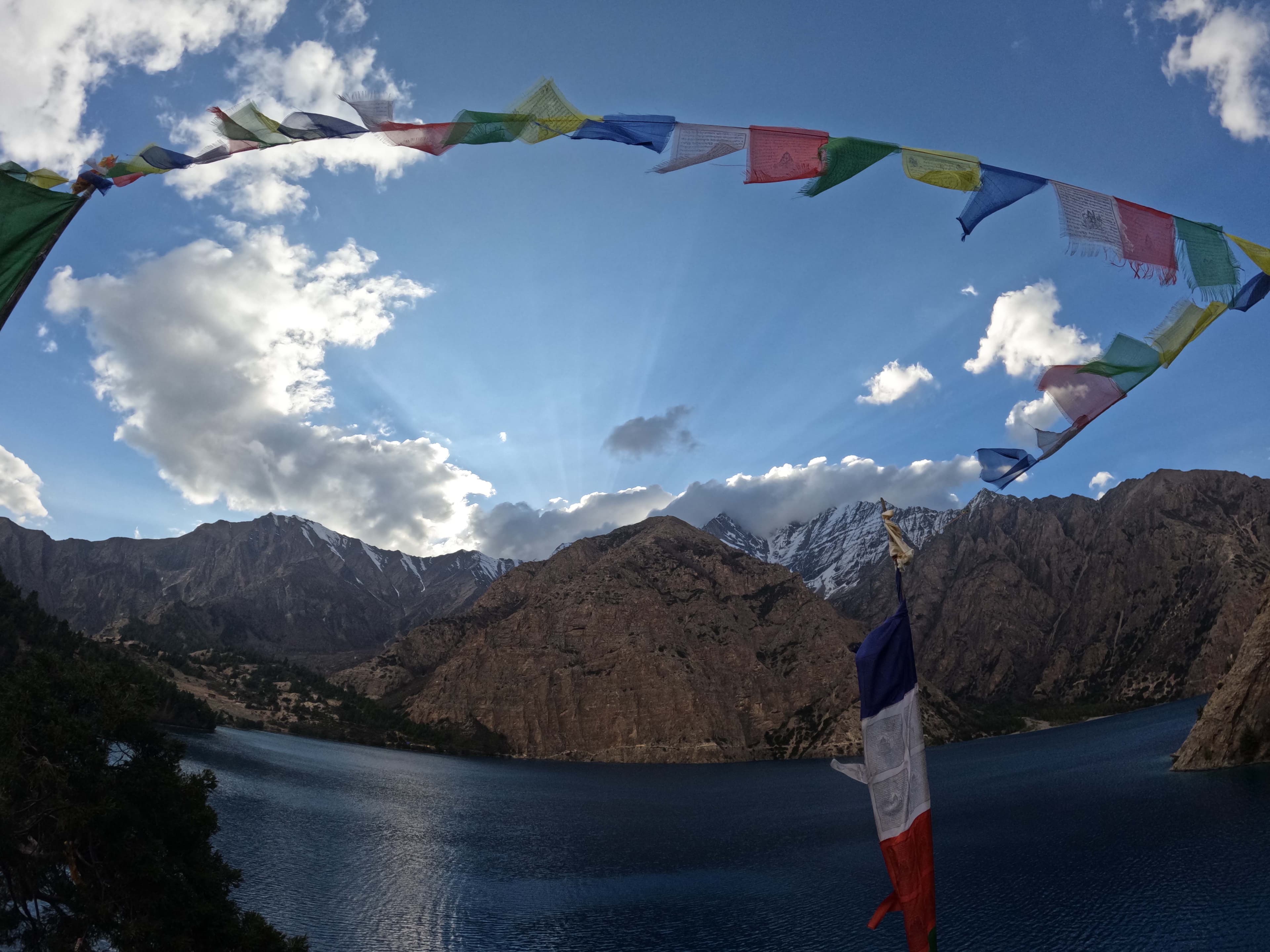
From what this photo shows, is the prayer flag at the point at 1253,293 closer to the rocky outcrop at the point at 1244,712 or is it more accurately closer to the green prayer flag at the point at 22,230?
the green prayer flag at the point at 22,230

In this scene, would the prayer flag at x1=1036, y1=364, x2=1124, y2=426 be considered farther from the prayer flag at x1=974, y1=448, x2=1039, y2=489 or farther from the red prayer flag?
the red prayer flag

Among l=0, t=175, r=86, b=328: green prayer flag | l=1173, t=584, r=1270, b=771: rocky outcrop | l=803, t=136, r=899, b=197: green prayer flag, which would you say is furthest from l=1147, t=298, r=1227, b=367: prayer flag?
l=1173, t=584, r=1270, b=771: rocky outcrop

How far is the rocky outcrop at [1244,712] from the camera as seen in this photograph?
67.4 m

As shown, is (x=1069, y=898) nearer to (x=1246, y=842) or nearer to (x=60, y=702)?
(x=1246, y=842)

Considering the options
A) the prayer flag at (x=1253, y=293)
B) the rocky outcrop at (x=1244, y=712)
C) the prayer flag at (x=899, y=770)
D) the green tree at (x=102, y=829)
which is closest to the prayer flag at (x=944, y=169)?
the prayer flag at (x=1253, y=293)

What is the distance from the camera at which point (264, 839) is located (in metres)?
59.3

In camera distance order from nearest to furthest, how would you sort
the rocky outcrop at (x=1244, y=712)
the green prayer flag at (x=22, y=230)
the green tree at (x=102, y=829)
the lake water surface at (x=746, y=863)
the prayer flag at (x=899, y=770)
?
the green prayer flag at (x=22, y=230) < the prayer flag at (x=899, y=770) < the green tree at (x=102, y=829) < the lake water surface at (x=746, y=863) < the rocky outcrop at (x=1244, y=712)

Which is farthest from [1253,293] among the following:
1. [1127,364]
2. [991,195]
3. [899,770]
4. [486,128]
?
[486,128]

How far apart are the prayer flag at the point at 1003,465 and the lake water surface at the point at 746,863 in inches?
1464

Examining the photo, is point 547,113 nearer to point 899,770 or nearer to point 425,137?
point 425,137

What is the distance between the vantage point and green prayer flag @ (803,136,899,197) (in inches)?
354

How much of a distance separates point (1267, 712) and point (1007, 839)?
30500 millimetres

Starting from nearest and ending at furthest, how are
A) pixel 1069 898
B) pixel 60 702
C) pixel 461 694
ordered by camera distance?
1. pixel 60 702
2. pixel 1069 898
3. pixel 461 694

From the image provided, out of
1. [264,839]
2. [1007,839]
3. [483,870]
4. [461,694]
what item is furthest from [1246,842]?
[461,694]
